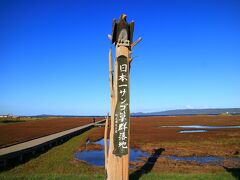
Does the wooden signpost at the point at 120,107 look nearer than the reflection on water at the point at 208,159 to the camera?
Yes

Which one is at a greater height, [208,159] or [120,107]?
[120,107]

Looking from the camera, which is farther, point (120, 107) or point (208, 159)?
point (208, 159)

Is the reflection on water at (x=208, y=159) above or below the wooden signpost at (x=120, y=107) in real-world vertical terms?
below

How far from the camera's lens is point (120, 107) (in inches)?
225

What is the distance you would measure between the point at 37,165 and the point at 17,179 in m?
4.31

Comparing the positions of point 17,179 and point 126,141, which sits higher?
point 126,141

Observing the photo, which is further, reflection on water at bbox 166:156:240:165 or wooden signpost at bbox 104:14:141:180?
reflection on water at bbox 166:156:240:165

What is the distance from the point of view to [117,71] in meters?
5.75

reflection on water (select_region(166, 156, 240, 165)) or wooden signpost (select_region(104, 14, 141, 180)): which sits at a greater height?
wooden signpost (select_region(104, 14, 141, 180))

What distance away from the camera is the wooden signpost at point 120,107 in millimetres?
5699

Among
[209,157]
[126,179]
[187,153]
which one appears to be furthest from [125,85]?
[187,153]

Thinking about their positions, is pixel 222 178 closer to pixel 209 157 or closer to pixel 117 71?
pixel 117 71

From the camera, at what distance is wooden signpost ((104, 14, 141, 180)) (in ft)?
18.7

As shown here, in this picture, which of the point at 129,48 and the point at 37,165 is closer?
the point at 129,48
